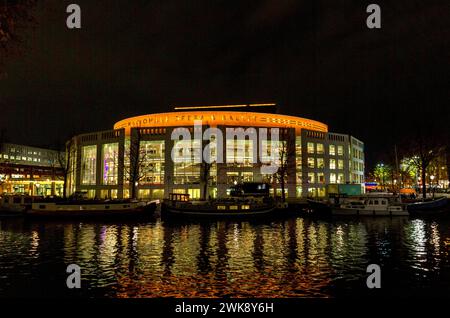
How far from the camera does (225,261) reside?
2800 cm

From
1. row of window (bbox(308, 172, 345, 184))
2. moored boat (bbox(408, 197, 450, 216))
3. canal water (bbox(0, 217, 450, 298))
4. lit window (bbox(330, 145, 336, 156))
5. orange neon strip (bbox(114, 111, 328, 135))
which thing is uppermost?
orange neon strip (bbox(114, 111, 328, 135))

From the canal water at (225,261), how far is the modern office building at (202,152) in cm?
5599

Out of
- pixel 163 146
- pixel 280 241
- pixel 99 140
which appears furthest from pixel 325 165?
pixel 280 241

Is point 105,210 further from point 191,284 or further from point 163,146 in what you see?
point 163,146

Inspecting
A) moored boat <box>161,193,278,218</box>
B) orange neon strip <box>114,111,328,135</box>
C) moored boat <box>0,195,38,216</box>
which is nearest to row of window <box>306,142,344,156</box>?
orange neon strip <box>114,111,328,135</box>

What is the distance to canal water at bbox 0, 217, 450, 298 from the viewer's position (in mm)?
21062

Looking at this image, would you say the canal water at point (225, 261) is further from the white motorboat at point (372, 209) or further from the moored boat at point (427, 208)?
the moored boat at point (427, 208)

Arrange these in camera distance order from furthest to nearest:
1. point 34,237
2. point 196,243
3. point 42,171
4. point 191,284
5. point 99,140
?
point 42,171 < point 99,140 < point 34,237 < point 196,243 < point 191,284

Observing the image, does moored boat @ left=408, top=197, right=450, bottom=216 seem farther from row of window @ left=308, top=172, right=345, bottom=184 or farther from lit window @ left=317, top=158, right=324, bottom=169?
lit window @ left=317, top=158, right=324, bottom=169

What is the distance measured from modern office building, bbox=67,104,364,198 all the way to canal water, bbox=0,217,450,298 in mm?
55990

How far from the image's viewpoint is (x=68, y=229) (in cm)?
4712

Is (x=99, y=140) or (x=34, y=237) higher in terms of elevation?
(x=99, y=140)

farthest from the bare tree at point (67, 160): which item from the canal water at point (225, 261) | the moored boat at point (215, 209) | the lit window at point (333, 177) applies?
the lit window at point (333, 177)
